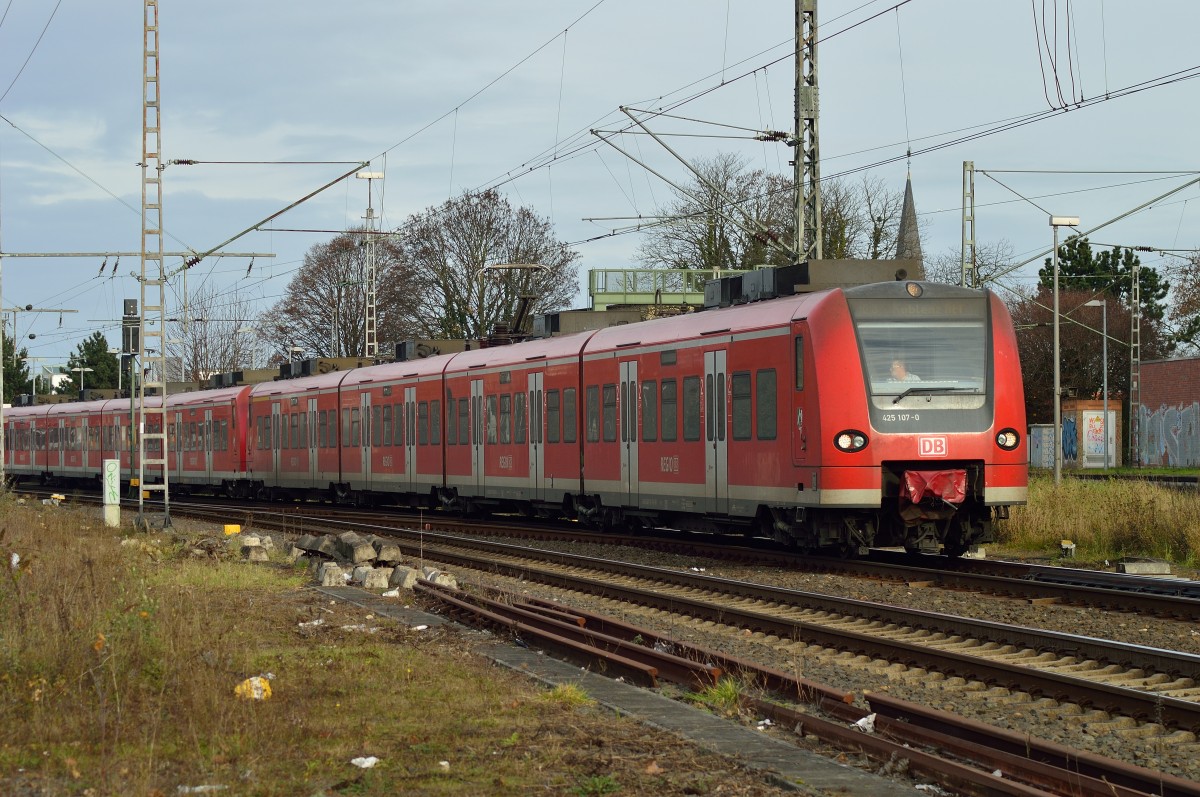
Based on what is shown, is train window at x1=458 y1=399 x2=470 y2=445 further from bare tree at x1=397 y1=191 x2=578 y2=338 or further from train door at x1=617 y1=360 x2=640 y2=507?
bare tree at x1=397 y1=191 x2=578 y2=338

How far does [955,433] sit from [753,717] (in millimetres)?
8795

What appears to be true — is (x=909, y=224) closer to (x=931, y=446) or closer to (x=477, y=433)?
(x=477, y=433)

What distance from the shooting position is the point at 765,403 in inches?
704

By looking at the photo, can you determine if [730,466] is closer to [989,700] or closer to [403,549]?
[403,549]

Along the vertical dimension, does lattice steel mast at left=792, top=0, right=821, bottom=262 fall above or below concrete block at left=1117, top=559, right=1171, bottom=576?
above

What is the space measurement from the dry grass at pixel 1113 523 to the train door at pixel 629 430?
5.41 metres

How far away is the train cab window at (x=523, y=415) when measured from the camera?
84.7 feet

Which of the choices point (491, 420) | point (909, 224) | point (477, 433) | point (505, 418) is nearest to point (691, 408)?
point (505, 418)

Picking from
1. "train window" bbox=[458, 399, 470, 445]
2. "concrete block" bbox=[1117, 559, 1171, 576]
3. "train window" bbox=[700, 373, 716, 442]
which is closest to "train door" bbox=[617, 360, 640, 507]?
"train window" bbox=[700, 373, 716, 442]

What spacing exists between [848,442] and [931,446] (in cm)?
101

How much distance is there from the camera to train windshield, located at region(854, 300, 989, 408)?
16594 millimetres

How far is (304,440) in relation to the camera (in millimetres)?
38906

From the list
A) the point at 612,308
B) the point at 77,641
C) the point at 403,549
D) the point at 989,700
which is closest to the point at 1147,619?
the point at 989,700

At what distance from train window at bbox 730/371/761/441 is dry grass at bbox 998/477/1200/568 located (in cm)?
478
